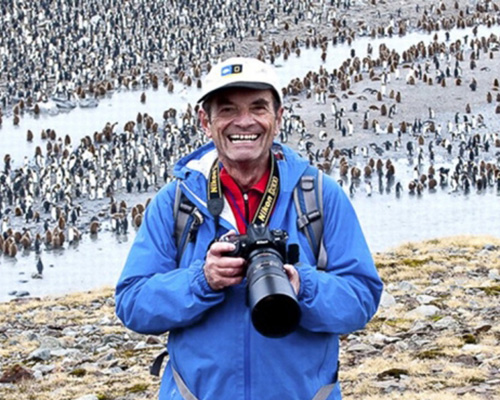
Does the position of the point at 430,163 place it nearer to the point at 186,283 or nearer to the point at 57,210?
the point at 57,210

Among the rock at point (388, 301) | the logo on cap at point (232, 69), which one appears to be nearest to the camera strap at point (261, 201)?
the logo on cap at point (232, 69)

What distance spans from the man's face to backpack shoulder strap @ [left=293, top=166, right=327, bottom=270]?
0.20 meters

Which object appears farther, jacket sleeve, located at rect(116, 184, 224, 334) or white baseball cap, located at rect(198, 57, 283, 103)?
white baseball cap, located at rect(198, 57, 283, 103)

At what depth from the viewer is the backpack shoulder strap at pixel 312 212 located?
3.45 metres

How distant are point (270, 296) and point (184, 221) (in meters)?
0.66

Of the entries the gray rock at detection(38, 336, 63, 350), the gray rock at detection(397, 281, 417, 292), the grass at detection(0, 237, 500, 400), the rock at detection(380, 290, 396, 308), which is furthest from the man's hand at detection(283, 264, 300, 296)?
the gray rock at detection(397, 281, 417, 292)

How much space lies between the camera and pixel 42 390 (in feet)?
28.5

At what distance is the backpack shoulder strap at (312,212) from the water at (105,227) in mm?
15007

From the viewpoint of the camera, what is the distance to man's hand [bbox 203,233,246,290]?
3172 mm

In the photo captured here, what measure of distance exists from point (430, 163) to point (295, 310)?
78.7 ft

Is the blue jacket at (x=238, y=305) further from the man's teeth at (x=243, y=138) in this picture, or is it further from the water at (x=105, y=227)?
the water at (x=105, y=227)

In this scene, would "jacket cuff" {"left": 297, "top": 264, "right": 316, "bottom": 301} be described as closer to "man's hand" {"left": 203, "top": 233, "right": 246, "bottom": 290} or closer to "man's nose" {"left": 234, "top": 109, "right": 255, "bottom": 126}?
"man's hand" {"left": 203, "top": 233, "right": 246, "bottom": 290}

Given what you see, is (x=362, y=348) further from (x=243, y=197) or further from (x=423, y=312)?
(x=243, y=197)

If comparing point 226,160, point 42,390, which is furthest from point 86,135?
point 226,160
